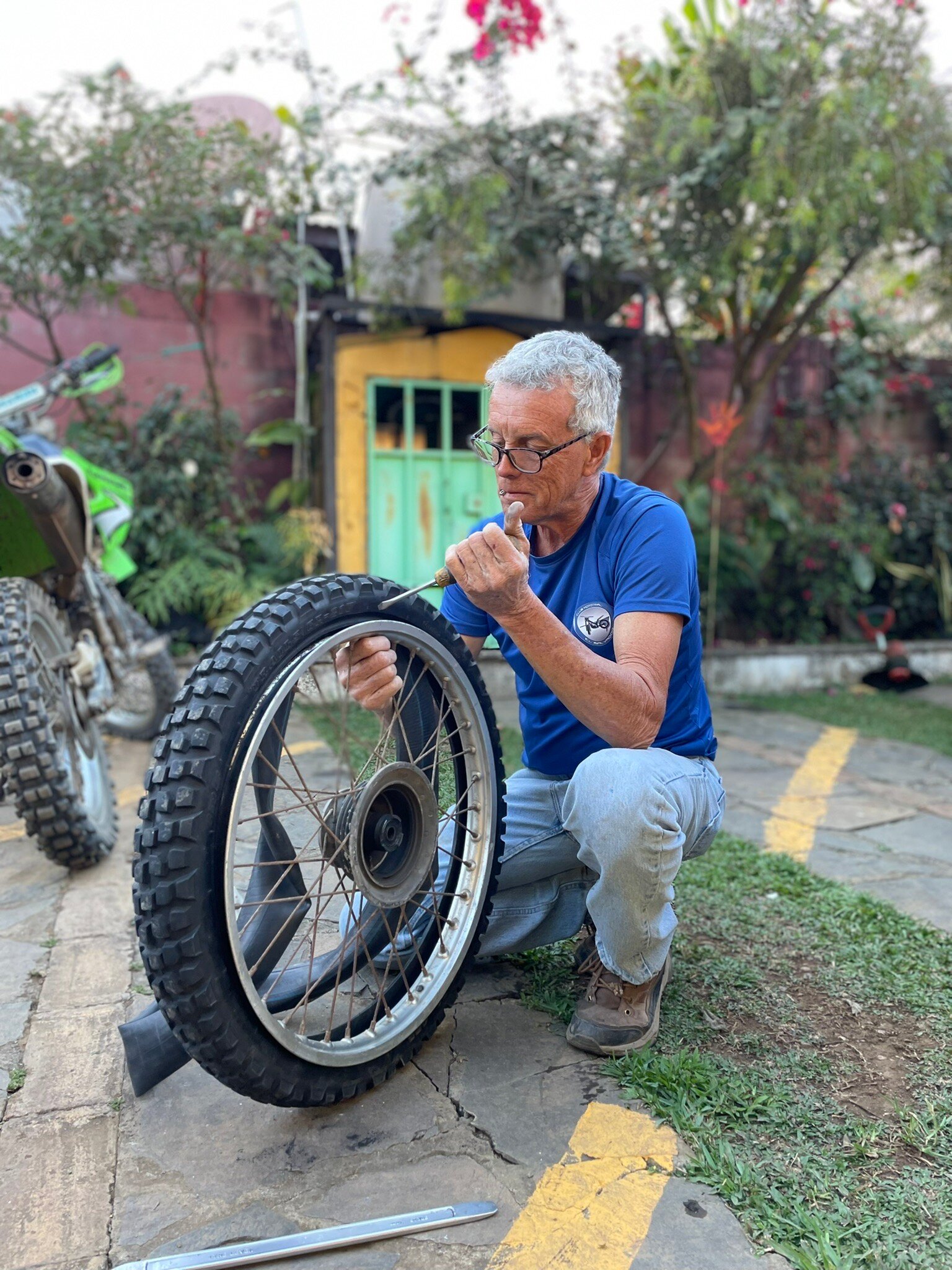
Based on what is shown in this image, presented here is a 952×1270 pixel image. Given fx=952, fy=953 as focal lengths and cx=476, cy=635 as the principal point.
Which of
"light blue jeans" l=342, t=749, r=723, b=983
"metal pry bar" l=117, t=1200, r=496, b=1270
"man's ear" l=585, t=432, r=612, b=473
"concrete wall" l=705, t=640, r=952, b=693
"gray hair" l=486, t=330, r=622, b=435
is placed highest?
"gray hair" l=486, t=330, r=622, b=435

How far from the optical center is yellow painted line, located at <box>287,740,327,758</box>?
11.0 ft

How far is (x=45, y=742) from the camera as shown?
7.82 feet

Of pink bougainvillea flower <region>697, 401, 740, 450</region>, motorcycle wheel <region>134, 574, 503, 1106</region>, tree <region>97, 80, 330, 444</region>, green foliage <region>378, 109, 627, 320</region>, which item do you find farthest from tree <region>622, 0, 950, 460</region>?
motorcycle wheel <region>134, 574, 503, 1106</region>

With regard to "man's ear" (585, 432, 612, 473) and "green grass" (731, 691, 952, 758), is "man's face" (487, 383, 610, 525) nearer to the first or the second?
"man's ear" (585, 432, 612, 473)

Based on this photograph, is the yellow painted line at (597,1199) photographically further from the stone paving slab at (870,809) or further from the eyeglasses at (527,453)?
the stone paving slab at (870,809)

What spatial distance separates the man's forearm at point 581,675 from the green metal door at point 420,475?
4487mm

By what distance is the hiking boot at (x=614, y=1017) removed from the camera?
1.74 m

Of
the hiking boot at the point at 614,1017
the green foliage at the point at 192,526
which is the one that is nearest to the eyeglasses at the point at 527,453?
the hiking boot at the point at 614,1017

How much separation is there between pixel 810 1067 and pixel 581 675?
82cm

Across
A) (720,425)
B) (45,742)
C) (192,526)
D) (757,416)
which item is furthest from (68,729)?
(757,416)

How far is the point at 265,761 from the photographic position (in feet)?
4.92

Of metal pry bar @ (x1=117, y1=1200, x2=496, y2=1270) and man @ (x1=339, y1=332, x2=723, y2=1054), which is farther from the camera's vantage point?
man @ (x1=339, y1=332, x2=723, y2=1054)

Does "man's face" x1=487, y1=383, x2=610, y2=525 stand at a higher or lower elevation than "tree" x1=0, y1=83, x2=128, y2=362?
lower

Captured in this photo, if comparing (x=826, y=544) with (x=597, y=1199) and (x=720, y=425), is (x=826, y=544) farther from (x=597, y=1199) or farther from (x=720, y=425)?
(x=597, y=1199)
